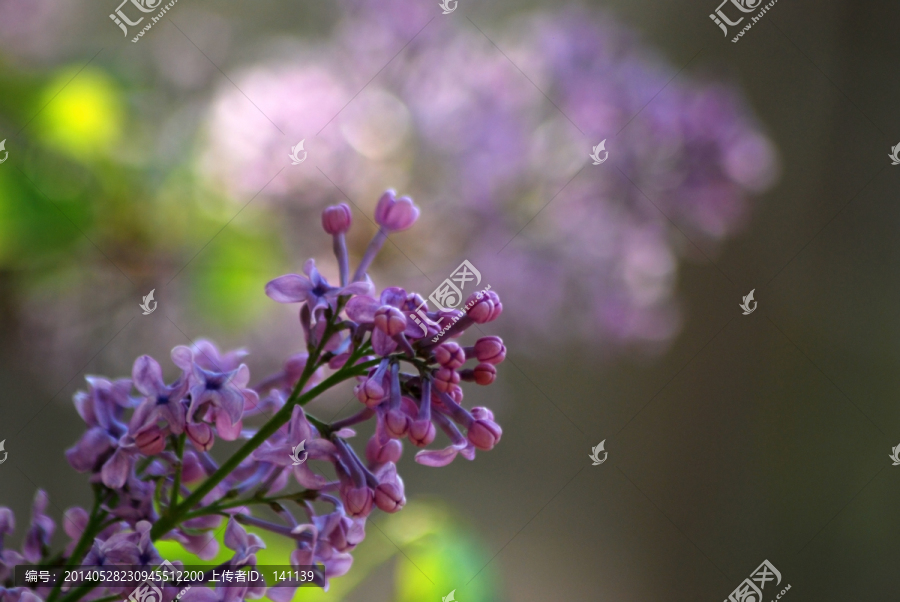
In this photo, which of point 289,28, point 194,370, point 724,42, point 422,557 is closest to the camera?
point 194,370

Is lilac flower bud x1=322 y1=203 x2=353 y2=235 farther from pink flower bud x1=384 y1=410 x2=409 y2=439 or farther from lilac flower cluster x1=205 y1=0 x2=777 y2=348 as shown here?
lilac flower cluster x1=205 y1=0 x2=777 y2=348

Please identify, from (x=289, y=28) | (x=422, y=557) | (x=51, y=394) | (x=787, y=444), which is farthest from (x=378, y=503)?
(x=787, y=444)

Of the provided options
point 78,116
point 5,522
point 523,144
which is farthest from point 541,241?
point 5,522

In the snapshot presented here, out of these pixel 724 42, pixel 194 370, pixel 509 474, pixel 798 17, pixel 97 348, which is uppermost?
pixel 798 17

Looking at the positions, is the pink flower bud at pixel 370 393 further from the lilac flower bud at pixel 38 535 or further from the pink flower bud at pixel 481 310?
the lilac flower bud at pixel 38 535

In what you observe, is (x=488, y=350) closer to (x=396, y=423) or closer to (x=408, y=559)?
(x=396, y=423)

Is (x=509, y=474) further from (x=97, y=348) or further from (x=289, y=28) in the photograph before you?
(x=289, y=28)

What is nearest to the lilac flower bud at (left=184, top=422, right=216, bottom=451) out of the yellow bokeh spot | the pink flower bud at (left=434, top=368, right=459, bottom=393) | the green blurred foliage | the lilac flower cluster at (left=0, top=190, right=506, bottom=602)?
the lilac flower cluster at (left=0, top=190, right=506, bottom=602)
